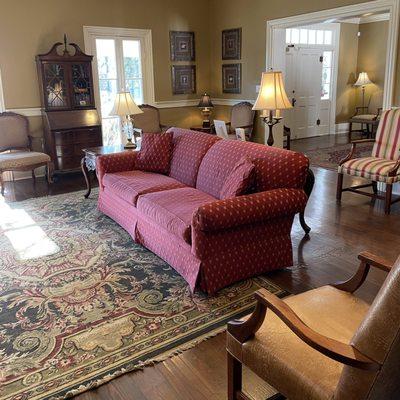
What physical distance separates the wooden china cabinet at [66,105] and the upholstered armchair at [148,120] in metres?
0.83

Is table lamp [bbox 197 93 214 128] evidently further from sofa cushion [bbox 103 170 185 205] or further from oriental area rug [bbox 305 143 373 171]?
sofa cushion [bbox 103 170 185 205]

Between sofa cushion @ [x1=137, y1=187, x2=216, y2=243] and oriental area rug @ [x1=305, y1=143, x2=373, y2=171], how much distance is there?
12.1ft

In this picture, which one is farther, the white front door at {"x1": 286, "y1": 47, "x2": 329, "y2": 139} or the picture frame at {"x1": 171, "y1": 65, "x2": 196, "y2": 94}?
the white front door at {"x1": 286, "y1": 47, "x2": 329, "y2": 139}

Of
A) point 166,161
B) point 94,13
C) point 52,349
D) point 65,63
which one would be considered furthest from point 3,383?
point 94,13

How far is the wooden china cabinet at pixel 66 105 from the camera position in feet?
19.8

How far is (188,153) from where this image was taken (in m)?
3.99

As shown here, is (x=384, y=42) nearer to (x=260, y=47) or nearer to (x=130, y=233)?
(x=260, y=47)

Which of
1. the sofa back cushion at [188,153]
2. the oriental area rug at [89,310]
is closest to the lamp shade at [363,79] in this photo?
the sofa back cushion at [188,153]

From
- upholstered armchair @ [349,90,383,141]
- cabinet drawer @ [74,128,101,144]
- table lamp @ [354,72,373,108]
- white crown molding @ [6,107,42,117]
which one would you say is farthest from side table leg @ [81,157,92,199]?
table lamp @ [354,72,373,108]

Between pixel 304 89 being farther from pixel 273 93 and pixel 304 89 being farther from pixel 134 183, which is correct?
pixel 134 183

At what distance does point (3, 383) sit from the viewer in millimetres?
2066

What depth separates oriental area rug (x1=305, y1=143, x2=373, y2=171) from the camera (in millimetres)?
6774

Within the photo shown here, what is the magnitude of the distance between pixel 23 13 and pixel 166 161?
11.6 feet

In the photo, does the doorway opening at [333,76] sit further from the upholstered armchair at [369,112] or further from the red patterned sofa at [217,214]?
the red patterned sofa at [217,214]
